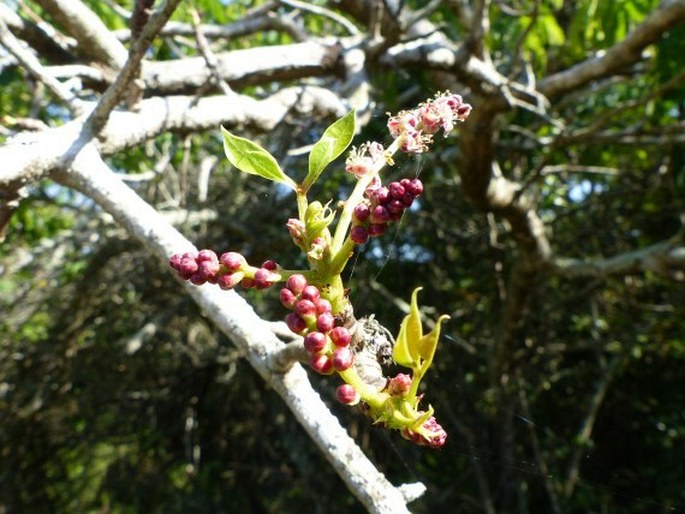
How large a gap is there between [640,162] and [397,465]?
2529mm

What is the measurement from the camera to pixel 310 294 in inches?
27.8

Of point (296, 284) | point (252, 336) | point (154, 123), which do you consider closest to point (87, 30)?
point (154, 123)

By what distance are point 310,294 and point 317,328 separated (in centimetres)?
4

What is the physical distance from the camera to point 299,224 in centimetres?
75

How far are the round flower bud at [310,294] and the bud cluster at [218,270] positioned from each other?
4 cm

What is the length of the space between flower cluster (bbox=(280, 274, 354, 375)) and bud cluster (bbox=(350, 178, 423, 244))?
8cm

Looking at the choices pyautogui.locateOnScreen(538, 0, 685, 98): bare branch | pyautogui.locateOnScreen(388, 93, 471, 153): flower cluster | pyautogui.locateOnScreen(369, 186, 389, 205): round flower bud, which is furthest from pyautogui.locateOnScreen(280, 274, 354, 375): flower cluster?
pyautogui.locateOnScreen(538, 0, 685, 98): bare branch

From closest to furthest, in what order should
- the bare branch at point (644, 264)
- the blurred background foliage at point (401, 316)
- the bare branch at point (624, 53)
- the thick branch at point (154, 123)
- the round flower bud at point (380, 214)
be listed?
the round flower bud at point (380, 214), the thick branch at point (154, 123), the bare branch at point (624, 53), the bare branch at point (644, 264), the blurred background foliage at point (401, 316)

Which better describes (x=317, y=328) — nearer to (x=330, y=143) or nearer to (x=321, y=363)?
(x=321, y=363)

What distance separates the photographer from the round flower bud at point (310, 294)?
0.71m

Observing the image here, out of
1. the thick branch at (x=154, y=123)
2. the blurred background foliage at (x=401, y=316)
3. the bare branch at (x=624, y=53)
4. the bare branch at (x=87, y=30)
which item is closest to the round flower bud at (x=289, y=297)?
the thick branch at (x=154, y=123)

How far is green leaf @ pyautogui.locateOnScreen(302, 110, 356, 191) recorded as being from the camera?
748 millimetres

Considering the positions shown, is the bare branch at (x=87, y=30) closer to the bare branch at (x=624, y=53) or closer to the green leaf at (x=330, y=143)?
the green leaf at (x=330, y=143)

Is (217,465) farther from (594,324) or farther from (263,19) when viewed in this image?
(263,19)
